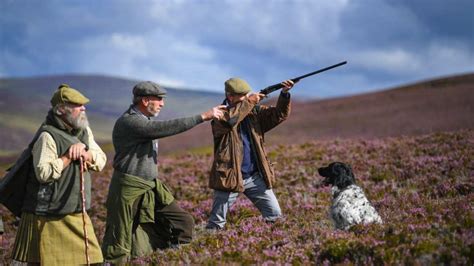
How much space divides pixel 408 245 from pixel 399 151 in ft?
35.9

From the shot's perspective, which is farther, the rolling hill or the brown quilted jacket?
the rolling hill

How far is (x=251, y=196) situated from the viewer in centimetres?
858

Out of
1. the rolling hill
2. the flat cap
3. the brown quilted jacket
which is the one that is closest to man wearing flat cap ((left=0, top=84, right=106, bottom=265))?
the flat cap

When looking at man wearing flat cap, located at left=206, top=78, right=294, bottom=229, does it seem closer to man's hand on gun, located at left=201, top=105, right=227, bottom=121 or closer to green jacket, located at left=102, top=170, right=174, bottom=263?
man's hand on gun, located at left=201, top=105, right=227, bottom=121

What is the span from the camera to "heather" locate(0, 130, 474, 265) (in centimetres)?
648

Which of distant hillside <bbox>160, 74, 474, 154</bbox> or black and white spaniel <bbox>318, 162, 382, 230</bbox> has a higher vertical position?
distant hillside <bbox>160, 74, 474, 154</bbox>

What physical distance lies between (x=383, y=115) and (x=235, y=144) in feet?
134

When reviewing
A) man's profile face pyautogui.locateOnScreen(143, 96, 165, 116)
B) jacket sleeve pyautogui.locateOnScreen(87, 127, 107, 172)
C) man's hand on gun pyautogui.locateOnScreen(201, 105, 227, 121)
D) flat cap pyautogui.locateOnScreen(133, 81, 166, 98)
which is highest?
flat cap pyautogui.locateOnScreen(133, 81, 166, 98)

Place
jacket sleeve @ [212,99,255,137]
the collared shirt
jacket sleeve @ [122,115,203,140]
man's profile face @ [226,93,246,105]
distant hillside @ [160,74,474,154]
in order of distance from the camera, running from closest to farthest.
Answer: the collared shirt, jacket sleeve @ [122,115,203,140], jacket sleeve @ [212,99,255,137], man's profile face @ [226,93,246,105], distant hillside @ [160,74,474,154]

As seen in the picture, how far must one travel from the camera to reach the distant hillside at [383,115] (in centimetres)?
3919

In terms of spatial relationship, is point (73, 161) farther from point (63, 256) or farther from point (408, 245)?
point (408, 245)

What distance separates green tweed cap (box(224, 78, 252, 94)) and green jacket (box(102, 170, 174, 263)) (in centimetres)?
188

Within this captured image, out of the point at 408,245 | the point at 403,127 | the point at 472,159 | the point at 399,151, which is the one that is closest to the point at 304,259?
the point at 408,245

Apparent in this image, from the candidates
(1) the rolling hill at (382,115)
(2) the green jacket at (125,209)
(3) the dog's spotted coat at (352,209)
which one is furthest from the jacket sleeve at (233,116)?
(1) the rolling hill at (382,115)
